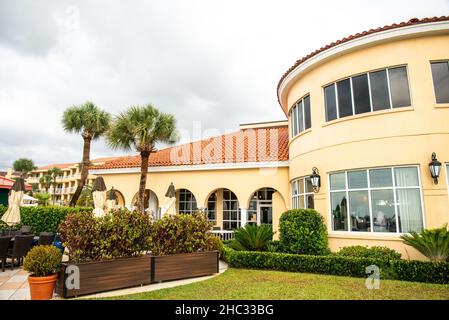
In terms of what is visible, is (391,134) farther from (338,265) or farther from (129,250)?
(129,250)

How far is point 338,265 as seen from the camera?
28.9 feet

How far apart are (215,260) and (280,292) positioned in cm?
290

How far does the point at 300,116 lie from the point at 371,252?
22.9 feet

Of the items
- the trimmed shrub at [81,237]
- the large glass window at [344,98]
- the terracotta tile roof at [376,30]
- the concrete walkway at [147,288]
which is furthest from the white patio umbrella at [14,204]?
the large glass window at [344,98]

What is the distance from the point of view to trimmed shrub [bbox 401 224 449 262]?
7652 mm

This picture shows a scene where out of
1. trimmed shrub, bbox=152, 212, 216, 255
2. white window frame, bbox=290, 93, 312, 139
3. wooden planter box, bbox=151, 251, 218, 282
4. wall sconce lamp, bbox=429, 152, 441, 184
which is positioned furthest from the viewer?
white window frame, bbox=290, 93, 312, 139

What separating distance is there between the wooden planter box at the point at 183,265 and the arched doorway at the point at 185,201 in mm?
9847

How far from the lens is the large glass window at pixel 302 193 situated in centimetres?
1213

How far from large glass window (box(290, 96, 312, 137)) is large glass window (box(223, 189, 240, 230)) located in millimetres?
6286

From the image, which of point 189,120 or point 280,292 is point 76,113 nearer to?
point 189,120

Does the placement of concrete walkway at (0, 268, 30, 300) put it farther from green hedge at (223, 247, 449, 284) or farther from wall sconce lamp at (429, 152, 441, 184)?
wall sconce lamp at (429, 152, 441, 184)

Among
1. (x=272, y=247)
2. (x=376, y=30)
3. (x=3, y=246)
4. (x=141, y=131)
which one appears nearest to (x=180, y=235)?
(x=272, y=247)

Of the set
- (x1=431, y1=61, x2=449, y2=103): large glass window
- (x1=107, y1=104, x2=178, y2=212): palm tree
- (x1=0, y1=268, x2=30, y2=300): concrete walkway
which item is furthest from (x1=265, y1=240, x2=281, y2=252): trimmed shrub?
Answer: (x1=107, y1=104, x2=178, y2=212): palm tree

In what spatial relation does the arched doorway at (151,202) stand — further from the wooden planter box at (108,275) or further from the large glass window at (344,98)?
the large glass window at (344,98)
